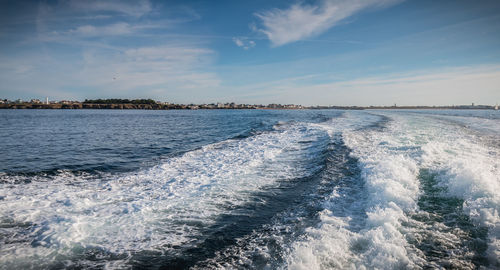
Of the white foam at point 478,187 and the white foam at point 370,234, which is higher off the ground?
the white foam at point 478,187

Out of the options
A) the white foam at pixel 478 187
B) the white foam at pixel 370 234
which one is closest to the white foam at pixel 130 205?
the white foam at pixel 370 234

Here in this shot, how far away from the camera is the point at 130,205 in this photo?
221 inches

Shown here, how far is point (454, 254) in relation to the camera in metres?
Result: 3.43

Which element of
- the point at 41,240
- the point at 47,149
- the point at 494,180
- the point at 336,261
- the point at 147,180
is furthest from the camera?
the point at 47,149

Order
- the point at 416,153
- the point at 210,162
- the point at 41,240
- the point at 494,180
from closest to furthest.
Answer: the point at 41,240
the point at 494,180
the point at 416,153
the point at 210,162

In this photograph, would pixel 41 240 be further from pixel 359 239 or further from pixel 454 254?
pixel 454 254

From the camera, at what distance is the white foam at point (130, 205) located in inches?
161

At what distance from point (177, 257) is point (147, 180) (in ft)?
14.7

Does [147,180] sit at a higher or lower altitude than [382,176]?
lower

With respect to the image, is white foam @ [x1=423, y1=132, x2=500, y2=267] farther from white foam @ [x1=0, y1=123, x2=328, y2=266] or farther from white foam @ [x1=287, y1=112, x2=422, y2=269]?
white foam @ [x1=0, y1=123, x2=328, y2=266]

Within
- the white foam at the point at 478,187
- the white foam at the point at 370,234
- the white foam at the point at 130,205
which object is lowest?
the white foam at the point at 130,205

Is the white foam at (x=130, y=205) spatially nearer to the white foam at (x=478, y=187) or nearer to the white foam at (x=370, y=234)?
the white foam at (x=370, y=234)

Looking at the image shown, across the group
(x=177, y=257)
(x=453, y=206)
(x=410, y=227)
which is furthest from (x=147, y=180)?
(x=453, y=206)

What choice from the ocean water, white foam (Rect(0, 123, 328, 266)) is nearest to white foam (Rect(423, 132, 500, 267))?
the ocean water
